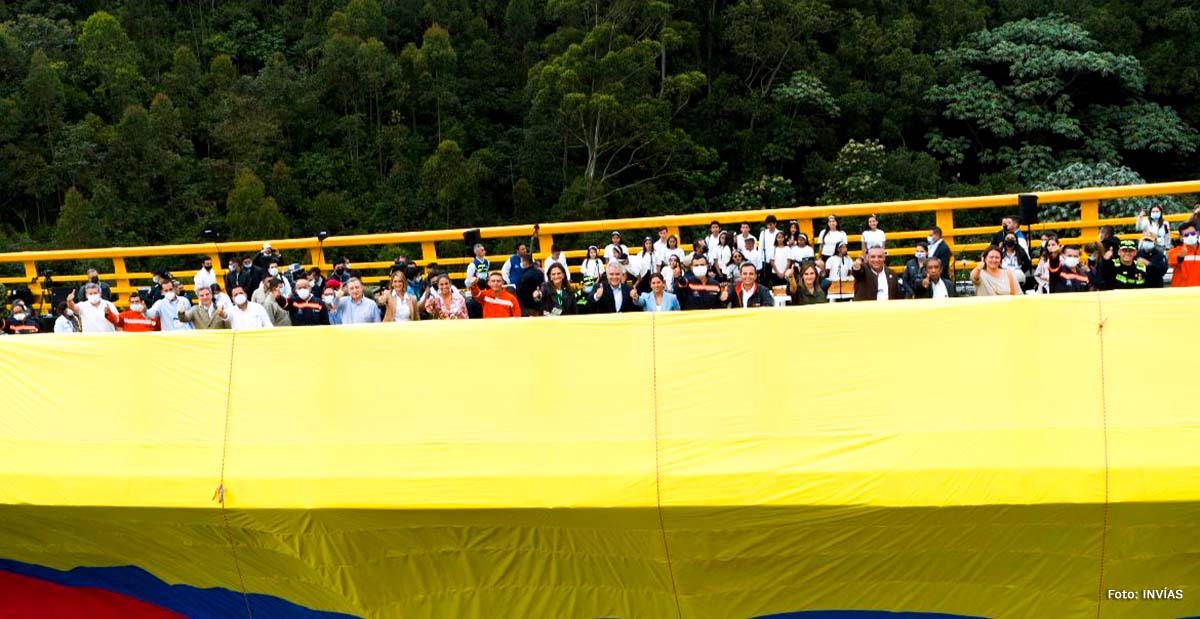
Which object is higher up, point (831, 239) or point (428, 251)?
point (428, 251)

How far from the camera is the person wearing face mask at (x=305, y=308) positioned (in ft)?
44.1

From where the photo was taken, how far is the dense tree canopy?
133 ft

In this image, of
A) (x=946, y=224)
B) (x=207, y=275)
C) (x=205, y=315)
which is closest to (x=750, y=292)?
(x=946, y=224)

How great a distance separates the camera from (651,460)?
841 centimetres

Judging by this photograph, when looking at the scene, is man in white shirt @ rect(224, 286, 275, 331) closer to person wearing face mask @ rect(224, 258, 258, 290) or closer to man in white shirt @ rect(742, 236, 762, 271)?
person wearing face mask @ rect(224, 258, 258, 290)

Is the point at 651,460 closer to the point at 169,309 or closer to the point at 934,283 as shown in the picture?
the point at 934,283

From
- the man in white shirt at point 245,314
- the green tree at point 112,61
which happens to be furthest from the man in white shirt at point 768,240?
the green tree at point 112,61

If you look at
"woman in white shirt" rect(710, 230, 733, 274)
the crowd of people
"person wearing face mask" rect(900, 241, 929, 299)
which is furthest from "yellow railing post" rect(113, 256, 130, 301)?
"person wearing face mask" rect(900, 241, 929, 299)

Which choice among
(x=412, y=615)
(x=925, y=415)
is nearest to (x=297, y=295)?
(x=412, y=615)

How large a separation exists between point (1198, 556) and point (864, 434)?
238cm

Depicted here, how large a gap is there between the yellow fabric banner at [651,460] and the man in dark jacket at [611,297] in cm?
342

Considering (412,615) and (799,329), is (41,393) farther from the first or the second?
(799,329)

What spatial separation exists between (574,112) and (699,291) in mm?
28943

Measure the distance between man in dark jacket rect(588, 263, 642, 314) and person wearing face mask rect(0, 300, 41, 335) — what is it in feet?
20.4
